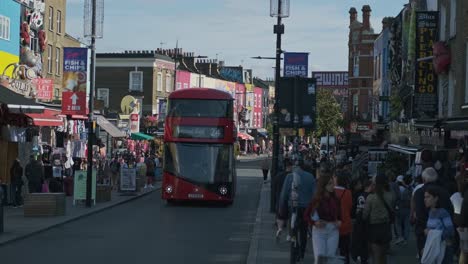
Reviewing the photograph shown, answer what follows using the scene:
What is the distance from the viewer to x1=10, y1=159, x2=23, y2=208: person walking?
2847 centimetres

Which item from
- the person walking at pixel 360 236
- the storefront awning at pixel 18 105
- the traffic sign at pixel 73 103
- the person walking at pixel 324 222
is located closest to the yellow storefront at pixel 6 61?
the traffic sign at pixel 73 103

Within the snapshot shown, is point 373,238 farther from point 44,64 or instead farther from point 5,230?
point 44,64

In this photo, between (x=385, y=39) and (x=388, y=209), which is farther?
(x=385, y=39)

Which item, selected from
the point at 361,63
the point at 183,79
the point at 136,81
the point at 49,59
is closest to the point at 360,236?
the point at 49,59

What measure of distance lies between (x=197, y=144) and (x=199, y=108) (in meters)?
1.31

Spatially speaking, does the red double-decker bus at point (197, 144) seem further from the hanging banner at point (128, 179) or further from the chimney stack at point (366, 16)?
the chimney stack at point (366, 16)

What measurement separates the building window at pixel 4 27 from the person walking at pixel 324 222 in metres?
29.3

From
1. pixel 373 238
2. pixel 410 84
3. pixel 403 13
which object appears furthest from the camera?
pixel 403 13

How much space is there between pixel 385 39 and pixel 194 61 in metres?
52.1

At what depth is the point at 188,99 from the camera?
1230 inches

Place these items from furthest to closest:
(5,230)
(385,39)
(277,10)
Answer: (385,39), (277,10), (5,230)

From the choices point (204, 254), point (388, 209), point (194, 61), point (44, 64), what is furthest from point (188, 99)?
point (194, 61)

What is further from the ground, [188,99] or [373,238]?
[188,99]

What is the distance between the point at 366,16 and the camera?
79.3m
